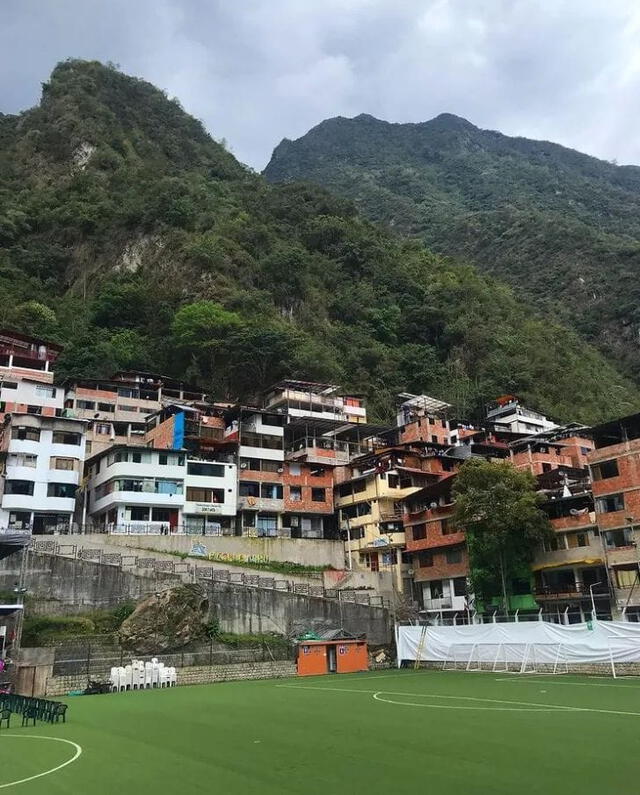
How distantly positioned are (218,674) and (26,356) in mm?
40566

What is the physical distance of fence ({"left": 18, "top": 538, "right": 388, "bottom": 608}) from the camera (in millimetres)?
34812

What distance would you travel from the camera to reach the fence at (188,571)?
34812mm

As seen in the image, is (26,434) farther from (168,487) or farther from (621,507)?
(621,507)

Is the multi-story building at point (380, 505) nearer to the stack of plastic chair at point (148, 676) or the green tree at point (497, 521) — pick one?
the green tree at point (497, 521)

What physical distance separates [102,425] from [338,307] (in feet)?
123

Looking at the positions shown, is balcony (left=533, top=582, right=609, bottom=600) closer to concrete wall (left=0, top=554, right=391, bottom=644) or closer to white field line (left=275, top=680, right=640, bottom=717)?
concrete wall (left=0, top=554, right=391, bottom=644)

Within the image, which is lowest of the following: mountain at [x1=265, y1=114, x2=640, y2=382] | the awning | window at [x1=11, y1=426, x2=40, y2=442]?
the awning

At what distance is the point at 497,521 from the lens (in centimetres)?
3528

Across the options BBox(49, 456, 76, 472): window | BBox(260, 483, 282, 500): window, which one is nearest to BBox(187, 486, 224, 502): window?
BBox(260, 483, 282, 500): window

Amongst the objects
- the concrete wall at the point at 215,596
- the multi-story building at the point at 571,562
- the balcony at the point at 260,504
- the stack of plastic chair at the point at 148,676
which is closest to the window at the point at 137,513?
the balcony at the point at 260,504

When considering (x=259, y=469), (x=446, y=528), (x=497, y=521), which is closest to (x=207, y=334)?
(x=259, y=469)

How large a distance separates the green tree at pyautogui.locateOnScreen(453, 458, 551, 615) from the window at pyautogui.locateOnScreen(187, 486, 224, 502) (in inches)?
728

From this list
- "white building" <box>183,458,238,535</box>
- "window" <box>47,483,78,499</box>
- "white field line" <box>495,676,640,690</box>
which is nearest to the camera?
"white field line" <box>495,676,640,690</box>

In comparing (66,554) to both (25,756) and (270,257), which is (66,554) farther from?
(270,257)
